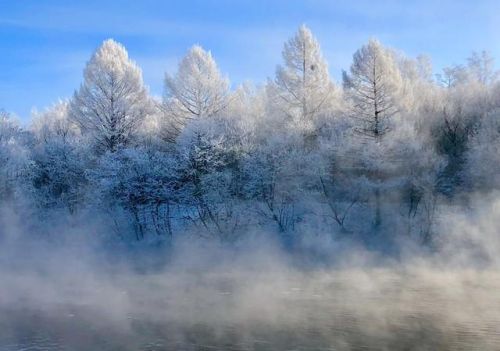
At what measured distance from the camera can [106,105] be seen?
42.4 meters

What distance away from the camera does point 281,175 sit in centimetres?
3525

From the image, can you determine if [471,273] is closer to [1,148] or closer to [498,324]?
[498,324]

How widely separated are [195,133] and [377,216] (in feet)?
40.7

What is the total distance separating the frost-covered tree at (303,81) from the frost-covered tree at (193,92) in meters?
4.14

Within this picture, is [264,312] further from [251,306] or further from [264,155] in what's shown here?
[264,155]

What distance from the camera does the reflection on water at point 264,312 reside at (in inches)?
595

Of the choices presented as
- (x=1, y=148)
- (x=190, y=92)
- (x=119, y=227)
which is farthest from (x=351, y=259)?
(x=1, y=148)

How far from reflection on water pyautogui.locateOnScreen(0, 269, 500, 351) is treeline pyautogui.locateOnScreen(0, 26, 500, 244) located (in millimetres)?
8106

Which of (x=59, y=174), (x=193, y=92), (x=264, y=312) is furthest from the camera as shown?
(x=193, y=92)

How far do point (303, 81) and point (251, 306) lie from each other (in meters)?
24.4

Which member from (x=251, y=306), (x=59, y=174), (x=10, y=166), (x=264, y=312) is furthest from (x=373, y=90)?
(x=10, y=166)

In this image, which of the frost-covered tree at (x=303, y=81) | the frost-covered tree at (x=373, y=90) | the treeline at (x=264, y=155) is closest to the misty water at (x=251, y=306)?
the treeline at (x=264, y=155)

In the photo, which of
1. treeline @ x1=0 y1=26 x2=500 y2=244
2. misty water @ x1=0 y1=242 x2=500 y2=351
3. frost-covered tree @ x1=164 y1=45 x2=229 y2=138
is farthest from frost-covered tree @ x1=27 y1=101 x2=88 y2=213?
misty water @ x1=0 y1=242 x2=500 y2=351

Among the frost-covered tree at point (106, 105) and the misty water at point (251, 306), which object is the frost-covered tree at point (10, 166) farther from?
the misty water at point (251, 306)
